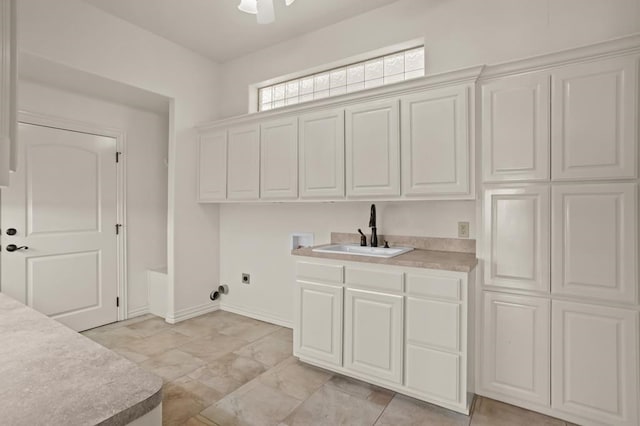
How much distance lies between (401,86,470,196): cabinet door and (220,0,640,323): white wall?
38 centimetres

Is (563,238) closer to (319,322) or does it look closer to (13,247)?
(319,322)

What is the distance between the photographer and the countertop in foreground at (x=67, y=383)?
667 millimetres

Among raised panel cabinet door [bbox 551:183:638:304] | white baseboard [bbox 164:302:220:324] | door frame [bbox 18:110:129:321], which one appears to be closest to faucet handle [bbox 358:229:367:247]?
raised panel cabinet door [bbox 551:183:638:304]

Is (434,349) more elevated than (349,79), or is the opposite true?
(349,79)

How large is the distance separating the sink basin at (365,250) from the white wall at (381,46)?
0.64ft

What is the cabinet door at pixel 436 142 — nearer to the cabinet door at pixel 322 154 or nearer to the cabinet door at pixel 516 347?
the cabinet door at pixel 322 154

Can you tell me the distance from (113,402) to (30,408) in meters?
0.15

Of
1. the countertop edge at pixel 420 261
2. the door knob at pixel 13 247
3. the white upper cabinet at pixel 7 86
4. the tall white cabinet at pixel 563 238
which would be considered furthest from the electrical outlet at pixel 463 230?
the door knob at pixel 13 247

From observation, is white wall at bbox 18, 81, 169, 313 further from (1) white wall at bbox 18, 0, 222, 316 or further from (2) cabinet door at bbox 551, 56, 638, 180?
(2) cabinet door at bbox 551, 56, 638, 180

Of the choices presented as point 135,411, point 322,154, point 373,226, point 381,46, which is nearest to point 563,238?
point 373,226

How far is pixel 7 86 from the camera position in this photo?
51 cm

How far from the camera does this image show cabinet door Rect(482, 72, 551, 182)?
2.11 metres

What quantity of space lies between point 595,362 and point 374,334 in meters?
1.28

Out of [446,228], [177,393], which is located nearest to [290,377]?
[177,393]
